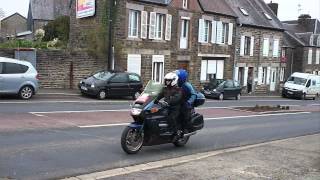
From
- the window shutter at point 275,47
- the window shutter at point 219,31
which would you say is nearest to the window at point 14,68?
→ the window shutter at point 219,31

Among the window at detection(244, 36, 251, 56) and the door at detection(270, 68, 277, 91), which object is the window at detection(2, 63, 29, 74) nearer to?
the window at detection(244, 36, 251, 56)

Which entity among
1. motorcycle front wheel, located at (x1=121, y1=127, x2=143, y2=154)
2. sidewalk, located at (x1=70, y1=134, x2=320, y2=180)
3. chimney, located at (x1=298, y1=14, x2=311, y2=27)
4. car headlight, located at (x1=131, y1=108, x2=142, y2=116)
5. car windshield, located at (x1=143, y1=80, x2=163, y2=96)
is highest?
chimney, located at (x1=298, y1=14, x2=311, y2=27)

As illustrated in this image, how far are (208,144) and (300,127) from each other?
7331mm

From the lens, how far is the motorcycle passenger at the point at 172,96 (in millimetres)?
10398

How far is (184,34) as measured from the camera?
122ft

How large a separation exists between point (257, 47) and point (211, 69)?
28.3 ft

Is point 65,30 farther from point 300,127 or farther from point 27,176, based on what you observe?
point 27,176

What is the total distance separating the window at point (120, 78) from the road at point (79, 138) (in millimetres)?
5797

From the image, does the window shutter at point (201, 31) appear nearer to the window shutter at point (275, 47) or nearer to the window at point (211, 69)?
the window at point (211, 69)

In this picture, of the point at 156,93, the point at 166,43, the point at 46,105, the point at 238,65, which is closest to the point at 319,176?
the point at 156,93

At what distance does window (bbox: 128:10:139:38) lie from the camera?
1275 inches

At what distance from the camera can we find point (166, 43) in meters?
35.2

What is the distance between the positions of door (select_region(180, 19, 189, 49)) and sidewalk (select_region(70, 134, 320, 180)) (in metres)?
25.7

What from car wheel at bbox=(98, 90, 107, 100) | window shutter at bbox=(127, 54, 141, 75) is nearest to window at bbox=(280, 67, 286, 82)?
window shutter at bbox=(127, 54, 141, 75)
